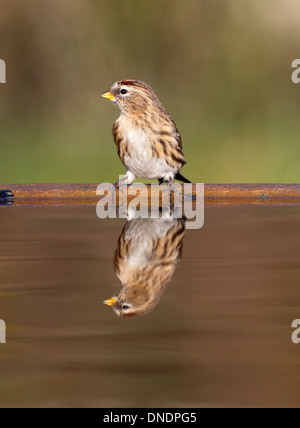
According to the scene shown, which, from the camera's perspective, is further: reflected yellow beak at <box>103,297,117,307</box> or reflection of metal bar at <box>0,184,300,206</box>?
reflection of metal bar at <box>0,184,300,206</box>

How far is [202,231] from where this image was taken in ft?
11.7

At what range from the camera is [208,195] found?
178 inches

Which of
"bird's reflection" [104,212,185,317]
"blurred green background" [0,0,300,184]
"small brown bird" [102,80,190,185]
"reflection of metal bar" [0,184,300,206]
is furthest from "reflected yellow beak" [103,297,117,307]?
"blurred green background" [0,0,300,184]

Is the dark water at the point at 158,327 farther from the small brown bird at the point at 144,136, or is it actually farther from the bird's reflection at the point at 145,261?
the small brown bird at the point at 144,136

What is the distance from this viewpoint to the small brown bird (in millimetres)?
5148

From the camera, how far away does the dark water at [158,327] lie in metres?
1.71

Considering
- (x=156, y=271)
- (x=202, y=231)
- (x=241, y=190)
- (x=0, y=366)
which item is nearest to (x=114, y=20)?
(x=241, y=190)

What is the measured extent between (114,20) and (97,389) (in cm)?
585

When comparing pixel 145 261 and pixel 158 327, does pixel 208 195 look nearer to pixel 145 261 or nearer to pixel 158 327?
pixel 145 261

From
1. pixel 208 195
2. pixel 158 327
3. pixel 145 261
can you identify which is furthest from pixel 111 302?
pixel 208 195

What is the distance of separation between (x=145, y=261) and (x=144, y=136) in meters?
2.46

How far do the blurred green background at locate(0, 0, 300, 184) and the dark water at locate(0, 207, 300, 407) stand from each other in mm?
3299

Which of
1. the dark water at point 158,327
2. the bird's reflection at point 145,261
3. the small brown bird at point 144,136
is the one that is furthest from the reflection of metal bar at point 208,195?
the dark water at point 158,327

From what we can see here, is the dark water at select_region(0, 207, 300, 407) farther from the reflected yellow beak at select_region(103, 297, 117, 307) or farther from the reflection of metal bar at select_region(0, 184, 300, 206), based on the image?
the reflection of metal bar at select_region(0, 184, 300, 206)
